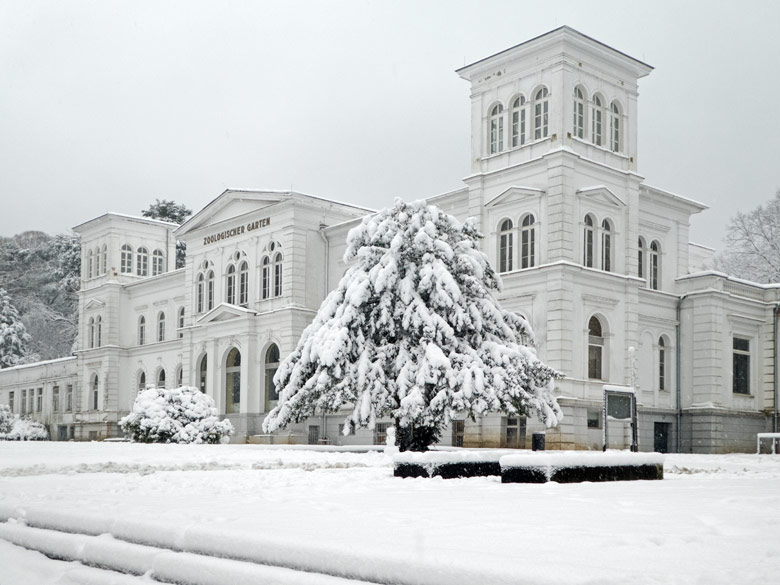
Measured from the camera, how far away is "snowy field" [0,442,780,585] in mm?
5250

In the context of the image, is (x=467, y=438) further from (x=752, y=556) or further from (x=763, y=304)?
(x=752, y=556)

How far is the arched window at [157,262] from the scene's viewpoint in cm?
5978

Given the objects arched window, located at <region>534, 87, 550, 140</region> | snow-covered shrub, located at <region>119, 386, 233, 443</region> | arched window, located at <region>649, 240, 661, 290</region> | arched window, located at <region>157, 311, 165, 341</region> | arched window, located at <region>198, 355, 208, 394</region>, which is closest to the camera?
arched window, located at <region>534, 87, 550, 140</region>

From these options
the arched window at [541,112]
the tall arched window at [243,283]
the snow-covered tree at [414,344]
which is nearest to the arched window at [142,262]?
the tall arched window at [243,283]

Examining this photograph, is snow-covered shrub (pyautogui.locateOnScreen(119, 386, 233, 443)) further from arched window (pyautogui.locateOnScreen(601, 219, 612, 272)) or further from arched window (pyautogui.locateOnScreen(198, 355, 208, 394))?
arched window (pyautogui.locateOnScreen(601, 219, 612, 272))

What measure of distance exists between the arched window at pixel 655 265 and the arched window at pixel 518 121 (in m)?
7.50

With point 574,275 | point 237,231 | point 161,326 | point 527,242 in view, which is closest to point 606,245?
point 574,275

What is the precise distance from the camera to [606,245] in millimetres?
34031

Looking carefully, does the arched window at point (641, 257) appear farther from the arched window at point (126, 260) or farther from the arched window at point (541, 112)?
the arched window at point (126, 260)

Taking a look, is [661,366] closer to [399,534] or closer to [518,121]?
[518,121]

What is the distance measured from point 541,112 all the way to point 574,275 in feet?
20.4

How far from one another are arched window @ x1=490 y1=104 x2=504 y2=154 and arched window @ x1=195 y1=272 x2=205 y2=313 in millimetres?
19594

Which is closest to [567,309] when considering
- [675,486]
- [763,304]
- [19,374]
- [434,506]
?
[763,304]

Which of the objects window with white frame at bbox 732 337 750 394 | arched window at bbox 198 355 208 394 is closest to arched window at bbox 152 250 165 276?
arched window at bbox 198 355 208 394
